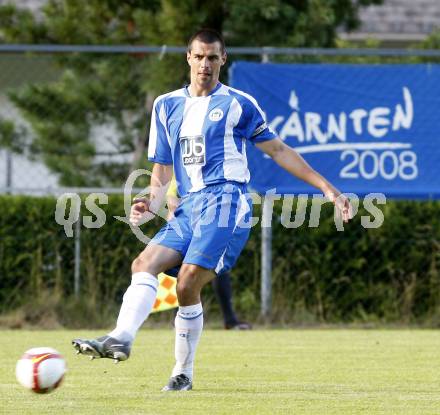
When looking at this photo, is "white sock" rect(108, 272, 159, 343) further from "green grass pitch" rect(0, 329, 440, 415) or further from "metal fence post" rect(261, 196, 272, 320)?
"metal fence post" rect(261, 196, 272, 320)

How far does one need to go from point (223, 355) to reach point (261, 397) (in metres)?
2.53

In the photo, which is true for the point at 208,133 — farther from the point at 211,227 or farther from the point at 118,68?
the point at 118,68

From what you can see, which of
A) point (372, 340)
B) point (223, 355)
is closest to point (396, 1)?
point (372, 340)

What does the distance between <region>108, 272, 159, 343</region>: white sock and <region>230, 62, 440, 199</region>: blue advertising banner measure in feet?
17.9

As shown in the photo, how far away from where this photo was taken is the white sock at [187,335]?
21.3 feet

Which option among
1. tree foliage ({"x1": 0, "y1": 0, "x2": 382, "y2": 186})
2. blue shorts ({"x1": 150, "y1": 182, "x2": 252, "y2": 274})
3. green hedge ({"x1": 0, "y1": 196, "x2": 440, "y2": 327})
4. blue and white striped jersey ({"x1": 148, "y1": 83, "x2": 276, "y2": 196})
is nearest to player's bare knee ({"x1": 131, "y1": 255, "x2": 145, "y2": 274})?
blue shorts ({"x1": 150, "y1": 182, "x2": 252, "y2": 274})

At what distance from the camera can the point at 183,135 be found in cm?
657

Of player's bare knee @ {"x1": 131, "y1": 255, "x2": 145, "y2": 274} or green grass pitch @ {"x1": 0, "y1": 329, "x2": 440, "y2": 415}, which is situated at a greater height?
player's bare knee @ {"x1": 131, "y1": 255, "x2": 145, "y2": 274}

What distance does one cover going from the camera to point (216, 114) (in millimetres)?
6547

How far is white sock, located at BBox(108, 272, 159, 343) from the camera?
5.89 m

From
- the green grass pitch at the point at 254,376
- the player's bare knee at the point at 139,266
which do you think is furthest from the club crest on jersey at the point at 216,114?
the green grass pitch at the point at 254,376

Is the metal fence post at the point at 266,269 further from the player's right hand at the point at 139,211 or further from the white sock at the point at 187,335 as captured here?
the player's right hand at the point at 139,211

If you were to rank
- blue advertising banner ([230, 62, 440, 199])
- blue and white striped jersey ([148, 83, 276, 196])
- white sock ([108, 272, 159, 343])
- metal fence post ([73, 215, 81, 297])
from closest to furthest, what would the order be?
white sock ([108, 272, 159, 343]), blue and white striped jersey ([148, 83, 276, 196]), blue advertising banner ([230, 62, 440, 199]), metal fence post ([73, 215, 81, 297])

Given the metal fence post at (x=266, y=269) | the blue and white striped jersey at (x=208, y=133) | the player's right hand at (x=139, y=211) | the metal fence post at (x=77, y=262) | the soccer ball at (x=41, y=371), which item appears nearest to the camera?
the soccer ball at (x=41, y=371)
